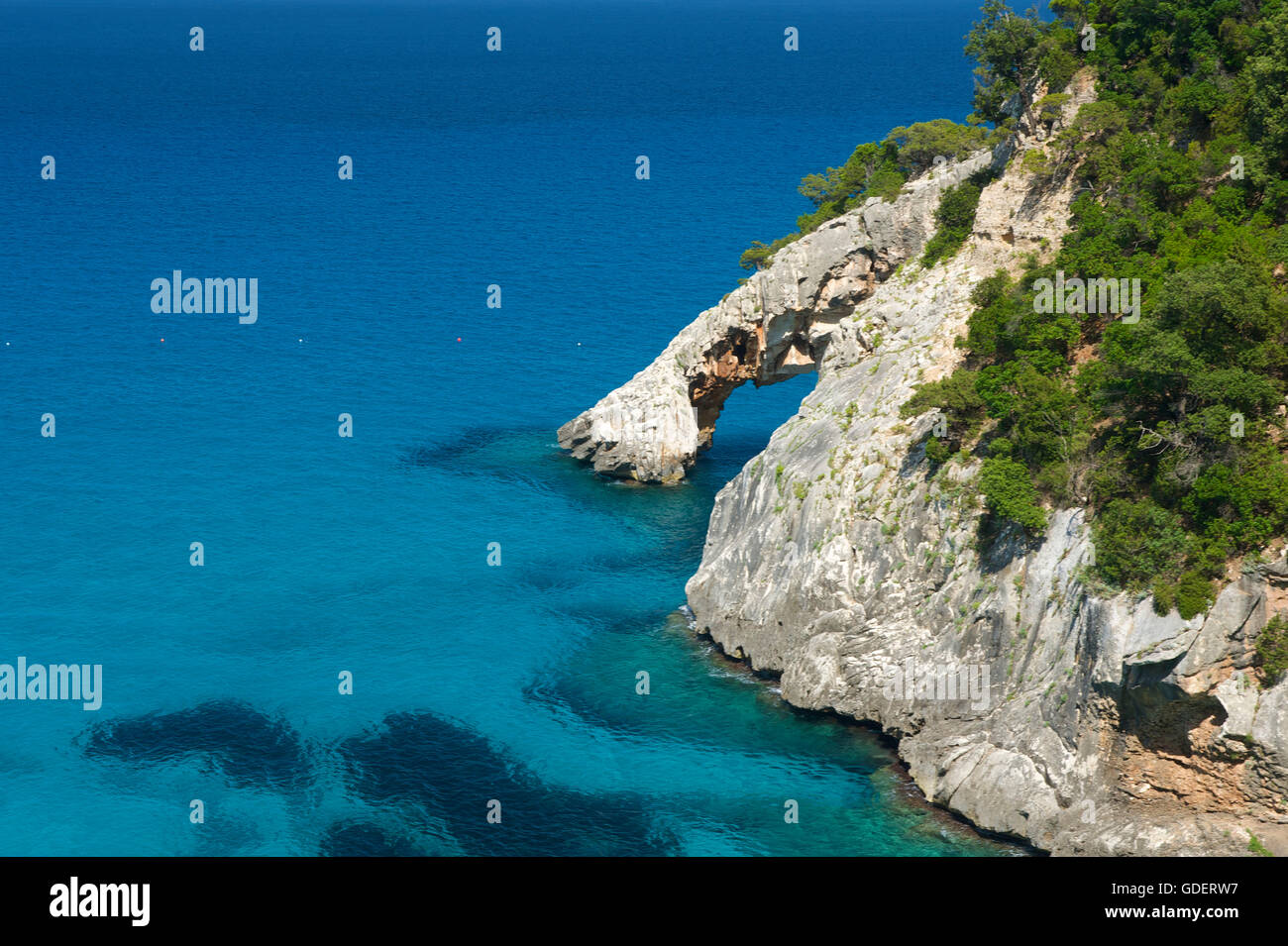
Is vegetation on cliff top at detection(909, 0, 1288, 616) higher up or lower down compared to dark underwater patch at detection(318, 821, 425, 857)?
higher up

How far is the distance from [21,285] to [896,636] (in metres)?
108

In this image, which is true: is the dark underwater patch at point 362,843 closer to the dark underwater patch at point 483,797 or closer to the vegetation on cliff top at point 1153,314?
the dark underwater patch at point 483,797

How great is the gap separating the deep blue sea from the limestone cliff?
10.1ft

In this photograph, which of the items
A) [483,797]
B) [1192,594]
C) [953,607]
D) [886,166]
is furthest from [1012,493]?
[886,166]

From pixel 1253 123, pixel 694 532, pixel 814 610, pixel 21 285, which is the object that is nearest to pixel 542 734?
pixel 814 610

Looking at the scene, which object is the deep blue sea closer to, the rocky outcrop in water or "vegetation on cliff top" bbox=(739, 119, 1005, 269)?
the rocky outcrop in water

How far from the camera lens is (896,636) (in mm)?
60375

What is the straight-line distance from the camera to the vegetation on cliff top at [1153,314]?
1903 inches

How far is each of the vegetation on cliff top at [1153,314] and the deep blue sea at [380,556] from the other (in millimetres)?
13819

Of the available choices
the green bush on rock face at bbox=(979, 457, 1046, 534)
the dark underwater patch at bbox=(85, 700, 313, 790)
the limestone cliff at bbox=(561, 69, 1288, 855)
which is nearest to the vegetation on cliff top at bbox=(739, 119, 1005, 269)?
the limestone cliff at bbox=(561, 69, 1288, 855)

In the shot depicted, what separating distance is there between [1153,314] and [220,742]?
42.5 metres

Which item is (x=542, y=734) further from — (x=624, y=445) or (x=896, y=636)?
(x=624, y=445)

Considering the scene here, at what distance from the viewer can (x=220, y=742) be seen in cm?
6231

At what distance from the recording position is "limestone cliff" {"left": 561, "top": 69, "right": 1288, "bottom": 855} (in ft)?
152
